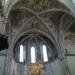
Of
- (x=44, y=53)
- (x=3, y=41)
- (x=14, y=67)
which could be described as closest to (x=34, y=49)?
(x=44, y=53)

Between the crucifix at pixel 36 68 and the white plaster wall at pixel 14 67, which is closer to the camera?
the crucifix at pixel 36 68

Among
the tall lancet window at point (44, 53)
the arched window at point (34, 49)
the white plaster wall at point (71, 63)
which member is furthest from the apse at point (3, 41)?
the tall lancet window at point (44, 53)

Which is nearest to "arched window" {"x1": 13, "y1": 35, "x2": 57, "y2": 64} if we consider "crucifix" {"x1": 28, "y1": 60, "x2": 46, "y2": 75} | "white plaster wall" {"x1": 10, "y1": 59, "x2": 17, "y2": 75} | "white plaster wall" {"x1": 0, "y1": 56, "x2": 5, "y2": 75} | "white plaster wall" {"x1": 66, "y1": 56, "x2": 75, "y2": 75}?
"white plaster wall" {"x1": 10, "y1": 59, "x2": 17, "y2": 75}

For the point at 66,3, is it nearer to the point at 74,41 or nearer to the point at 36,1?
the point at 36,1

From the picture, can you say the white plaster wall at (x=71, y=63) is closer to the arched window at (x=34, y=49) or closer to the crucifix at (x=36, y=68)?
the arched window at (x=34, y=49)

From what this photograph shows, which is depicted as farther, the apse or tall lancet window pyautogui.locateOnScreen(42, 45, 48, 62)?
tall lancet window pyautogui.locateOnScreen(42, 45, 48, 62)

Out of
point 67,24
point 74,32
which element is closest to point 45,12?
point 67,24

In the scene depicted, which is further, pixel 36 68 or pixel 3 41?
pixel 36 68

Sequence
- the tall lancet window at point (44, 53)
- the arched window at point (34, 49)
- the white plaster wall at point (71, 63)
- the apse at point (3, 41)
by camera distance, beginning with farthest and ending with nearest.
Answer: the tall lancet window at point (44, 53), the arched window at point (34, 49), the white plaster wall at point (71, 63), the apse at point (3, 41)

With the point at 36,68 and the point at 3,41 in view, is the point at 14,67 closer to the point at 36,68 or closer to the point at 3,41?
the point at 36,68

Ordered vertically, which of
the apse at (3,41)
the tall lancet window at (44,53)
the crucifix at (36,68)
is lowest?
the crucifix at (36,68)

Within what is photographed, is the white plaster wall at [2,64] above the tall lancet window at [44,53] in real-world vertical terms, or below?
below

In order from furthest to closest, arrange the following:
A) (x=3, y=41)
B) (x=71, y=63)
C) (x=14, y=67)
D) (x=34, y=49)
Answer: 1. (x=34, y=49)
2. (x=71, y=63)
3. (x=14, y=67)
4. (x=3, y=41)

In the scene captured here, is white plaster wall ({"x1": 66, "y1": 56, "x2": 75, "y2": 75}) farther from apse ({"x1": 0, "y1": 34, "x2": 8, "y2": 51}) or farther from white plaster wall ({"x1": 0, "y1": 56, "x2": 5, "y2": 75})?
apse ({"x1": 0, "y1": 34, "x2": 8, "y2": 51})
